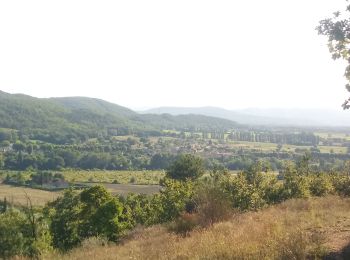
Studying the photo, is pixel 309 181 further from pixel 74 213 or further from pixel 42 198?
pixel 42 198

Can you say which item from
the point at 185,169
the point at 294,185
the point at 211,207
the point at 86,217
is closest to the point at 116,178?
the point at 185,169

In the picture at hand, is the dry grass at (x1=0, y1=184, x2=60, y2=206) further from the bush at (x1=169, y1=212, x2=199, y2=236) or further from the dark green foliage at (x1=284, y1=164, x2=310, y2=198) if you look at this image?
the bush at (x1=169, y1=212, x2=199, y2=236)

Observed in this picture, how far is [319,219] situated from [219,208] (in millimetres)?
3177

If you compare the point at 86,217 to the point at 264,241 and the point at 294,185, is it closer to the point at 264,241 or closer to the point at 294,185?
the point at 294,185

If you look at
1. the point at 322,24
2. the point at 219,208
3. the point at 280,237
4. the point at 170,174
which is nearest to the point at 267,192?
the point at 219,208

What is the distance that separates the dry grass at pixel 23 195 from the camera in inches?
3681

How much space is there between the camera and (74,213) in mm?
45969

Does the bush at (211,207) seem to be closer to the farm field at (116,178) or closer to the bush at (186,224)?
the bush at (186,224)

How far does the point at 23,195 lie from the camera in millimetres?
103562

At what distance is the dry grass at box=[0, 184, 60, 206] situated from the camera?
93.5 m

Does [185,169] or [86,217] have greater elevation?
[185,169]

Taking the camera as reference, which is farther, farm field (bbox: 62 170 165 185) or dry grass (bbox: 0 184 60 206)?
farm field (bbox: 62 170 165 185)

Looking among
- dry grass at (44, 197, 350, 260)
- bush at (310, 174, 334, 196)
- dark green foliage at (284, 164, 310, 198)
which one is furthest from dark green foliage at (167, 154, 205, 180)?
dry grass at (44, 197, 350, 260)

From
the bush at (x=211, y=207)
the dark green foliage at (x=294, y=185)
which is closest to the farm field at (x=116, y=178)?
the dark green foliage at (x=294, y=185)
